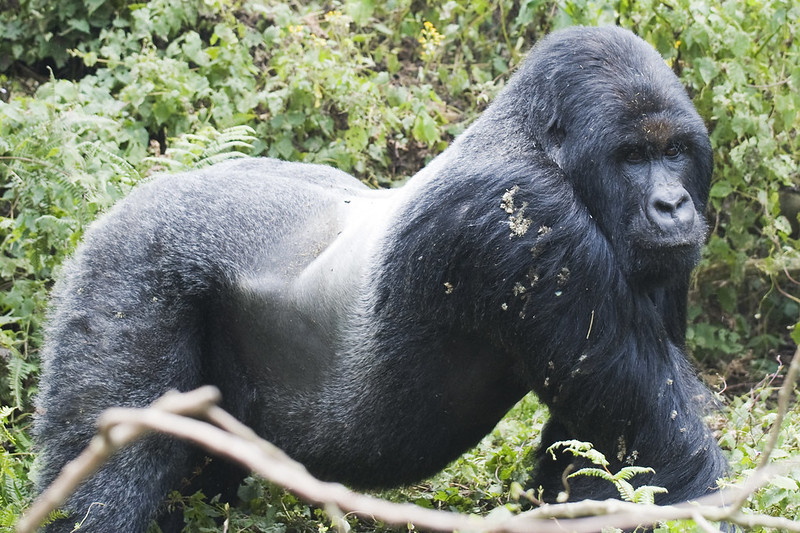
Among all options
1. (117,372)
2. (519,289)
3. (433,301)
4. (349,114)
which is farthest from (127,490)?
(349,114)

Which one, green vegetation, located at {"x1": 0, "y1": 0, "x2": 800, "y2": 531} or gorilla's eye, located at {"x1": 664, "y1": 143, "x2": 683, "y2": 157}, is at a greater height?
gorilla's eye, located at {"x1": 664, "y1": 143, "x2": 683, "y2": 157}

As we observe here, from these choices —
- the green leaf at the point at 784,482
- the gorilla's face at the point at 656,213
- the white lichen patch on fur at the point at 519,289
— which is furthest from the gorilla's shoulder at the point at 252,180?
the green leaf at the point at 784,482

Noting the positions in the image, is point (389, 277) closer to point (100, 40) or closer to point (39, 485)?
point (39, 485)

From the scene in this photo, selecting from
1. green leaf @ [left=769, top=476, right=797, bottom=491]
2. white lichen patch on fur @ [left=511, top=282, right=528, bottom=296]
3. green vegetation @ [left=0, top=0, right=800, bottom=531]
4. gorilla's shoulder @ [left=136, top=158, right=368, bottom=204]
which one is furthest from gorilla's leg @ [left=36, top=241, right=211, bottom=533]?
green leaf @ [left=769, top=476, right=797, bottom=491]

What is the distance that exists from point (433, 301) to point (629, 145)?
0.89m

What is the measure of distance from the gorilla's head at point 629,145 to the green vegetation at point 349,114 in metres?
1.45

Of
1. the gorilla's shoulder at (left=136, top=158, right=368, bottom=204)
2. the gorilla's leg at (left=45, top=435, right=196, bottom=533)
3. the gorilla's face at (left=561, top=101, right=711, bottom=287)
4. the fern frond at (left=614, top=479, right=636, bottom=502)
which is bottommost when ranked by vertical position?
the gorilla's leg at (left=45, top=435, right=196, bottom=533)

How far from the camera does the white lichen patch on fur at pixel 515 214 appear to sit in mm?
3270

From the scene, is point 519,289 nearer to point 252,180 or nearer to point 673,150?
point 673,150

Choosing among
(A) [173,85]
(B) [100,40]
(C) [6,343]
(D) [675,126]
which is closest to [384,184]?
(A) [173,85]

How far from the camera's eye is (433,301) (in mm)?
3545

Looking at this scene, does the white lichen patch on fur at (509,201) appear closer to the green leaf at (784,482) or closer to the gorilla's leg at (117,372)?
the green leaf at (784,482)

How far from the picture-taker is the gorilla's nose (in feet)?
10.8

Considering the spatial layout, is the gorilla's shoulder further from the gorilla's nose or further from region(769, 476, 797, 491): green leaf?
region(769, 476, 797, 491): green leaf
